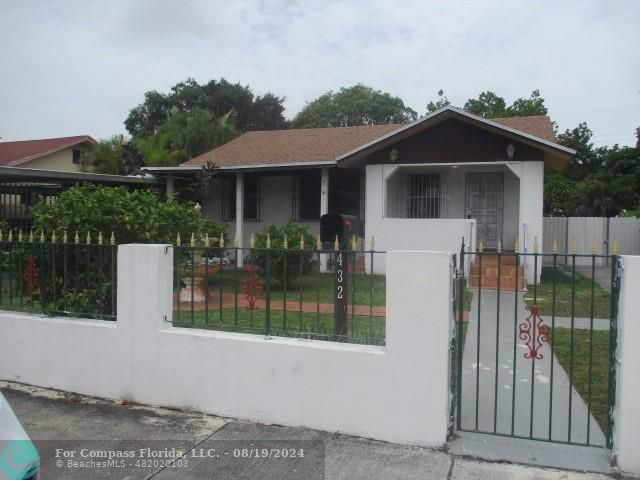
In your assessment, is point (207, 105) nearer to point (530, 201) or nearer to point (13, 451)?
point (530, 201)

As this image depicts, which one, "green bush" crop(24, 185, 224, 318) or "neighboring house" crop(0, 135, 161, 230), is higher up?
"neighboring house" crop(0, 135, 161, 230)

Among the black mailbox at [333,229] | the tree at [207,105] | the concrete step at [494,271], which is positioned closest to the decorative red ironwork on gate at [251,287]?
the black mailbox at [333,229]

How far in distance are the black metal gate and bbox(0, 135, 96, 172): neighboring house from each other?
85.0ft

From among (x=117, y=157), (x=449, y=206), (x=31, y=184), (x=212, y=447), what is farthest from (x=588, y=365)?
(x=117, y=157)

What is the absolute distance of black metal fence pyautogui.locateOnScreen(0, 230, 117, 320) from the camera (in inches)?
222

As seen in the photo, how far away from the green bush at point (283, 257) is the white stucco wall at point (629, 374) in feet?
7.55

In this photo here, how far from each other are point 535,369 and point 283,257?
9.78ft

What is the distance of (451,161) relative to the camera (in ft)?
43.5

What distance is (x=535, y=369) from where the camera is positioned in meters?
6.08

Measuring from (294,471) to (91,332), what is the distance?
2616 millimetres

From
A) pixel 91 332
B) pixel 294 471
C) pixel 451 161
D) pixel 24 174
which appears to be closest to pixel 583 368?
pixel 294 471

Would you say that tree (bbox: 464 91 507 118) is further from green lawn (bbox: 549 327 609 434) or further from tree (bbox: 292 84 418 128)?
green lawn (bbox: 549 327 609 434)

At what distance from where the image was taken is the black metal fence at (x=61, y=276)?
222 inches

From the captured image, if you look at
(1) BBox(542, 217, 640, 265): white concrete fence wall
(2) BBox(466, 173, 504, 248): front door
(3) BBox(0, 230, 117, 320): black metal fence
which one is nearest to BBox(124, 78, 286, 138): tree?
(1) BBox(542, 217, 640, 265): white concrete fence wall
